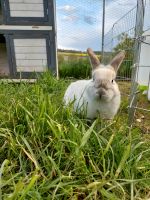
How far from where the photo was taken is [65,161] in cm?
120

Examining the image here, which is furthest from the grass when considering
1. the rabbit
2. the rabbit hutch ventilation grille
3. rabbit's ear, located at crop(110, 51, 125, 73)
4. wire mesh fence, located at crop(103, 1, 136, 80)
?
the rabbit hutch ventilation grille

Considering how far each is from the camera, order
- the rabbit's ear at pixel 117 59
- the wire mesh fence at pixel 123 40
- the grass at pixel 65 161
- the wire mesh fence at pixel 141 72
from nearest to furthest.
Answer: the grass at pixel 65 161
the rabbit's ear at pixel 117 59
the wire mesh fence at pixel 141 72
the wire mesh fence at pixel 123 40

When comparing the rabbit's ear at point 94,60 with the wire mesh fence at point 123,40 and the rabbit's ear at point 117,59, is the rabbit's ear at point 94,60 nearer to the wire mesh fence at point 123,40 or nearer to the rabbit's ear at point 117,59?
the rabbit's ear at point 117,59

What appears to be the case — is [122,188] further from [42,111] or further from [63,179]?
[42,111]

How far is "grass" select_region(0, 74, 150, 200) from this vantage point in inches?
40.5

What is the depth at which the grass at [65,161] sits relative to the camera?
1.03m

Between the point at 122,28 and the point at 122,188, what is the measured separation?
12.3 ft

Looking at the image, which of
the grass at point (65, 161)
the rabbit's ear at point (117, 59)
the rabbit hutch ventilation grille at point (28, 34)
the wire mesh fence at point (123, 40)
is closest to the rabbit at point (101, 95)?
the rabbit's ear at point (117, 59)

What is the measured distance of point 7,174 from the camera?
1.12 metres

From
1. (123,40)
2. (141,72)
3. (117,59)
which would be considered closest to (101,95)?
(117,59)

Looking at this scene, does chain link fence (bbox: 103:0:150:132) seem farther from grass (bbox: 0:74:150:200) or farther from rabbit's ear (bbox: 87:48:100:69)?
grass (bbox: 0:74:150:200)

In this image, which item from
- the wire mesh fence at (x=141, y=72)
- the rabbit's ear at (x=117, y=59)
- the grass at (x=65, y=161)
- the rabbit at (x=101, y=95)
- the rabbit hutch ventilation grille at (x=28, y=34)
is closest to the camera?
the grass at (x=65, y=161)

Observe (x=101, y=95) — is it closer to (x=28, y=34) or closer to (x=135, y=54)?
(x=135, y=54)

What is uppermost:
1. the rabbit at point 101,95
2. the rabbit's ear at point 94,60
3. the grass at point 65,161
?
the rabbit's ear at point 94,60
